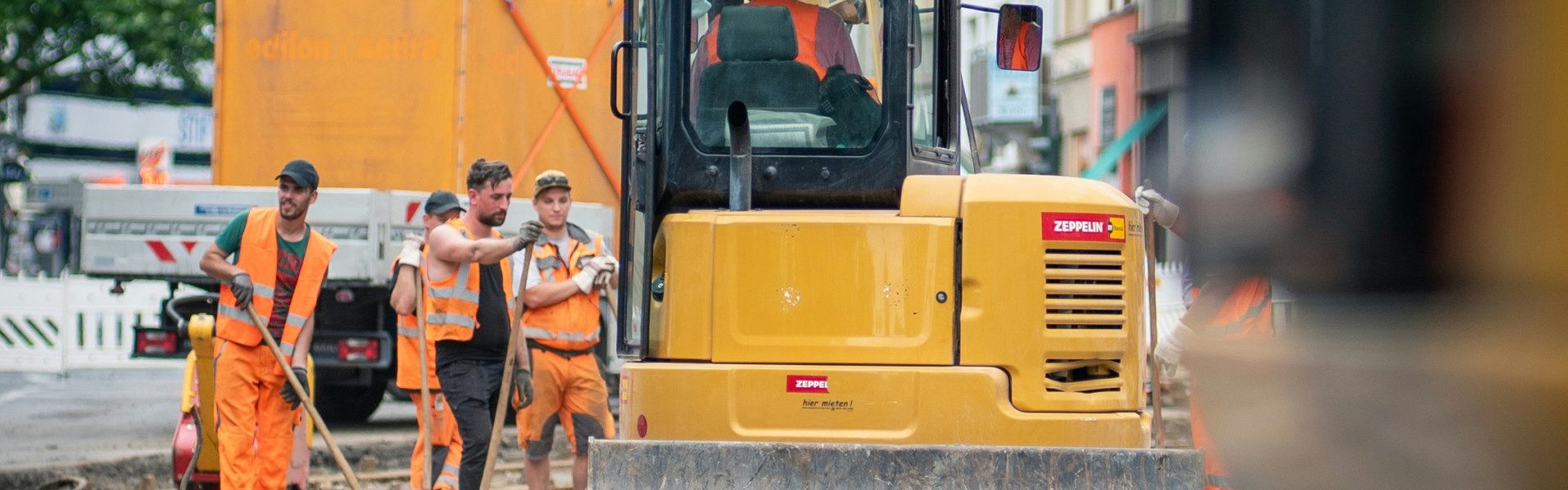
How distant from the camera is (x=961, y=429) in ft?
18.0

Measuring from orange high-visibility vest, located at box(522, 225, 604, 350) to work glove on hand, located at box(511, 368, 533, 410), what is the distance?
0.28 m

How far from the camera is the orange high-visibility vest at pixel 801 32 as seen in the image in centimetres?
576

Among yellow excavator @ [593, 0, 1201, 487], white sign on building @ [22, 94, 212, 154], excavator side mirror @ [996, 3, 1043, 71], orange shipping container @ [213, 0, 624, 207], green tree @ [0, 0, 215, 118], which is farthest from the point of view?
white sign on building @ [22, 94, 212, 154]

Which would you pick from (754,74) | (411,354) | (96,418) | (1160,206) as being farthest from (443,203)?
(96,418)

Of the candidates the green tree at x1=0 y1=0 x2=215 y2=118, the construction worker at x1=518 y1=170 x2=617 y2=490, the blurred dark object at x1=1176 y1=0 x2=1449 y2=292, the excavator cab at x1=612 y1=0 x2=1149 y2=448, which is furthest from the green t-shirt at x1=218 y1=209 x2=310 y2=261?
the green tree at x1=0 y1=0 x2=215 y2=118

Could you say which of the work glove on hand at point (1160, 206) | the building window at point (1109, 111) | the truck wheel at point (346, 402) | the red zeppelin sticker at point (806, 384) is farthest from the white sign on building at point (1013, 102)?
the work glove on hand at point (1160, 206)

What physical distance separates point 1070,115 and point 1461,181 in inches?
1387

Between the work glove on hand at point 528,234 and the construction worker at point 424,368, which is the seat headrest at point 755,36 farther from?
the construction worker at point 424,368

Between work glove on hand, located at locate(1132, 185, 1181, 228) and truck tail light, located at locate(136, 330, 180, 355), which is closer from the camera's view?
work glove on hand, located at locate(1132, 185, 1181, 228)

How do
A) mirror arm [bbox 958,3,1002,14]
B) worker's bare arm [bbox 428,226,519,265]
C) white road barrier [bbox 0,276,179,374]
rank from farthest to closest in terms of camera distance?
white road barrier [bbox 0,276,179,374]
worker's bare arm [bbox 428,226,519,265]
mirror arm [bbox 958,3,1002,14]

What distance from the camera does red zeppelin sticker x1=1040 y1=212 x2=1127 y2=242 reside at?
5504 mm

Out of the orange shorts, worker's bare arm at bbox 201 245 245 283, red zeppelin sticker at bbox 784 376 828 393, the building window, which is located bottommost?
the orange shorts

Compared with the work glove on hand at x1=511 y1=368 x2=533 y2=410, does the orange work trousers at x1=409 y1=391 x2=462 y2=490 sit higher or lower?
lower

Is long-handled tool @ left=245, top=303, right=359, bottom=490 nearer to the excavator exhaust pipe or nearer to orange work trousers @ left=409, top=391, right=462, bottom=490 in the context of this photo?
orange work trousers @ left=409, top=391, right=462, bottom=490
